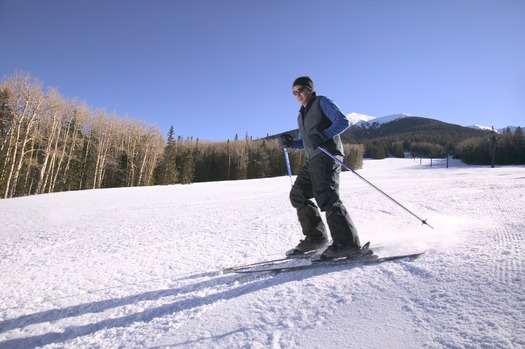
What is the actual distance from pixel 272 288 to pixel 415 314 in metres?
1.02

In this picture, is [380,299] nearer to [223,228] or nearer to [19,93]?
[223,228]

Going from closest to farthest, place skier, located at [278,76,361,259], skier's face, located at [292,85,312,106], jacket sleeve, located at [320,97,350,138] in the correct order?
1. skier, located at [278,76,361,259]
2. jacket sleeve, located at [320,97,350,138]
3. skier's face, located at [292,85,312,106]

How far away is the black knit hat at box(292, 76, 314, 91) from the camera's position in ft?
10.0

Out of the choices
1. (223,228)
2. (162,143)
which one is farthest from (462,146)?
(223,228)

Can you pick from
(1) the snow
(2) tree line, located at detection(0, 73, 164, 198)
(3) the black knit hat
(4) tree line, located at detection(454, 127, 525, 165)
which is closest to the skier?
(3) the black knit hat

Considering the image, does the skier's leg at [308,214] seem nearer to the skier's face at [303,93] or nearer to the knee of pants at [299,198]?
the knee of pants at [299,198]

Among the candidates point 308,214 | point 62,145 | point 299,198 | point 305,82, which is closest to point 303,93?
point 305,82

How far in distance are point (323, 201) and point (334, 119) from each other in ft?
2.93

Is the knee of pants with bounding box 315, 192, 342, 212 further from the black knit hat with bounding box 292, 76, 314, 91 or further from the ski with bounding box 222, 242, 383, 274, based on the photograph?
the black knit hat with bounding box 292, 76, 314, 91

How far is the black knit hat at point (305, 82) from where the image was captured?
10.0ft

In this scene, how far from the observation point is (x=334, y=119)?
9.13 feet

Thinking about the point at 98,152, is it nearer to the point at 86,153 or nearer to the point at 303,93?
the point at 86,153

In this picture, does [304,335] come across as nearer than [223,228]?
Yes

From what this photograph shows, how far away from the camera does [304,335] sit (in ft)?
4.81
